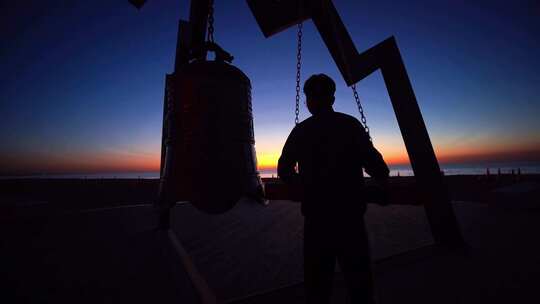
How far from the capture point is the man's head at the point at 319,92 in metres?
1.44

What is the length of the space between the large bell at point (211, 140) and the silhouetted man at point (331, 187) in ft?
1.53

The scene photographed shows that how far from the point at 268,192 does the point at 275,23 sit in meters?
2.06

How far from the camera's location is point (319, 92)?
1.44 metres

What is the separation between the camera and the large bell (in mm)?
1683

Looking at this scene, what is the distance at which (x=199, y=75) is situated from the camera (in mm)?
1977

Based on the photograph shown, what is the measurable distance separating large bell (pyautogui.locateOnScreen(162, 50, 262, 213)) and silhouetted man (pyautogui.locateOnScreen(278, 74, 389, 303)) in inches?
18.4

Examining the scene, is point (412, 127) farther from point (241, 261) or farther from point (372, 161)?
point (241, 261)

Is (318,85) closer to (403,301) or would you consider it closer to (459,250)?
(403,301)

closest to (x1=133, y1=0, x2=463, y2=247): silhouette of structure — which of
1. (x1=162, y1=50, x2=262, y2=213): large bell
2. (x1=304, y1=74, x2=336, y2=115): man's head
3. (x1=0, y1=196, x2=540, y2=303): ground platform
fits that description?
(x1=0, y1=196, x2=540, y2=303): ground platform

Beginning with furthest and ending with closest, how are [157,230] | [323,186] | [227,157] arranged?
[157,230]
[227,157]
[323,186]

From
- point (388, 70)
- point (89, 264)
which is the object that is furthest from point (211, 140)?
point (89, 264)

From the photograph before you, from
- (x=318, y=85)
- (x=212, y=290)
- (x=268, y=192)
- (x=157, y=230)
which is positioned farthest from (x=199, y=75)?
(x=157, y=230)

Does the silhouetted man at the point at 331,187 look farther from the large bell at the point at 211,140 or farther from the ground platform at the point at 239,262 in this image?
the ground platform at the point at 239,262

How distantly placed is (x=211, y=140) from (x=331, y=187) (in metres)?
0.98
